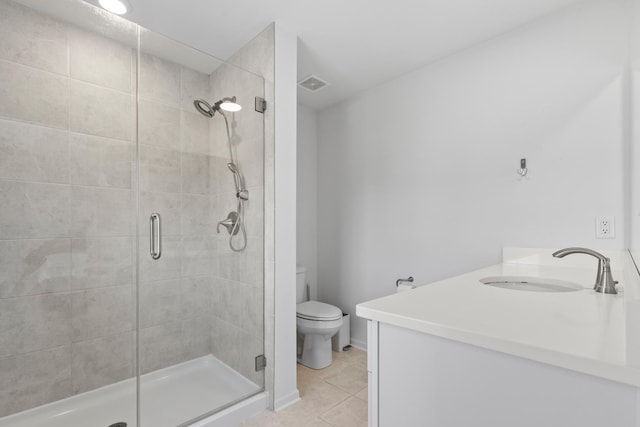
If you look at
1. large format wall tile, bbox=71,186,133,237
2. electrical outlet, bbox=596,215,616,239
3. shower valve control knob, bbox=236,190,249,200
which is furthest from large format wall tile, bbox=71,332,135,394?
electrical outlet, bbox=596,215,616,239

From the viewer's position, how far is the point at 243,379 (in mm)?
1884

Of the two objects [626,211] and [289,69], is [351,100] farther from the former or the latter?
[626,211]

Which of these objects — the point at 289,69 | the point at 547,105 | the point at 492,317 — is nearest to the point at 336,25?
the point at 289,69

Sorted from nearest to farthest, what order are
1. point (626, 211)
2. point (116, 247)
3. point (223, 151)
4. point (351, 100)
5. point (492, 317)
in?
point (492, 317)
point (626, 211)
point (116, 247)
point (223, 151)
point (351, 100)

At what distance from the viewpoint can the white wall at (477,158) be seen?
1.63 m

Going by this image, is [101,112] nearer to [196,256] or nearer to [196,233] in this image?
[196,233]

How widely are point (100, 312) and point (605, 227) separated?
2833 mm

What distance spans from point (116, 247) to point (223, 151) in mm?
818

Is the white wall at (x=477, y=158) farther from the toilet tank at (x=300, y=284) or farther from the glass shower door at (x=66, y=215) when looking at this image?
the glass shower door at (x=66, y=215)

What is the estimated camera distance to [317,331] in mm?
2281

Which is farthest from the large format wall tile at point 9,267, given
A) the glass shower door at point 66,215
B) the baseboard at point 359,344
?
the baseboard at point 359,344

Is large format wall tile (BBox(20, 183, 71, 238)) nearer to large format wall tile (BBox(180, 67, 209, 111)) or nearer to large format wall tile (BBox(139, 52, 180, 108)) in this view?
large format wall tile (BBox(139, 52, 180, 108))

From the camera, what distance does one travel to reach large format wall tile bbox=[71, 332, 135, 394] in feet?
5.65

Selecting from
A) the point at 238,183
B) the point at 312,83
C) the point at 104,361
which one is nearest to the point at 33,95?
the point at 238,183
